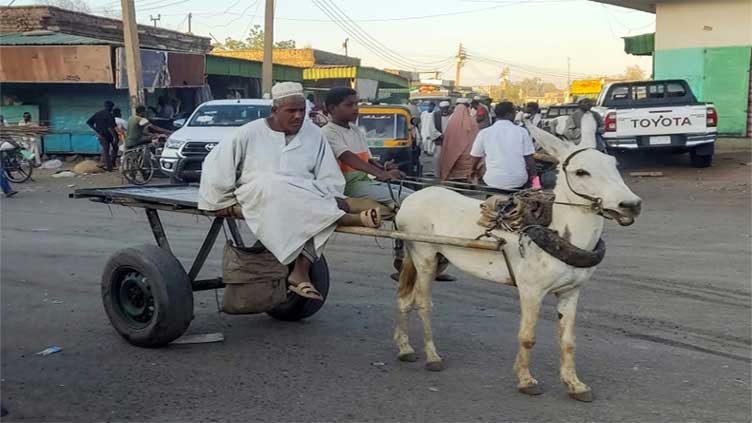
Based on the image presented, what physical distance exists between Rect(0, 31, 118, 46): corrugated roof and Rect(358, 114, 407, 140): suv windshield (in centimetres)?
1028

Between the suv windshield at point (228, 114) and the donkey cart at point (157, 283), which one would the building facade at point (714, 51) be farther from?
the donkey cart at point (157, 283)

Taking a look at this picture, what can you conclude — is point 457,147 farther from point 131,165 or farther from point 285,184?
point 131,165

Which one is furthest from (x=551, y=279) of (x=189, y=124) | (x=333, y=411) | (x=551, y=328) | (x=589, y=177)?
(x=189, y=124)

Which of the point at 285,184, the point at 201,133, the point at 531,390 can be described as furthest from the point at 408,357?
the point at 201,133

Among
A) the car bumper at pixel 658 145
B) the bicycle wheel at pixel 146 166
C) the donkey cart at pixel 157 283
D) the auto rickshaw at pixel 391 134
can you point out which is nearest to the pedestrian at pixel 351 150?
the donkey cart at pixel 157 283

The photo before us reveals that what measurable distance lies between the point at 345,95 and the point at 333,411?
255 centimetres

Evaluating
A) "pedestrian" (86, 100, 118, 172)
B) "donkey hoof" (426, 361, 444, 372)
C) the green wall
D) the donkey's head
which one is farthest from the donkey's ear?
the green wall

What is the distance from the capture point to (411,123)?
17.2 m

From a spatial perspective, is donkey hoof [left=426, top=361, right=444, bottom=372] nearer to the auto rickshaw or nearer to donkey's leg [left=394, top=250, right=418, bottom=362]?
donkey's leg [left=394, top=250, right=418, bottom=362]

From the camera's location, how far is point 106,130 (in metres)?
21.7

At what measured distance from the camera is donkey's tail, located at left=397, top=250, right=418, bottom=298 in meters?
5.71

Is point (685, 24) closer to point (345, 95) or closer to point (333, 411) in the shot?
point (345, 95)

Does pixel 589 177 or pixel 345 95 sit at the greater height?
pixel 345 95

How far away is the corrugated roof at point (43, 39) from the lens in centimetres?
2369
